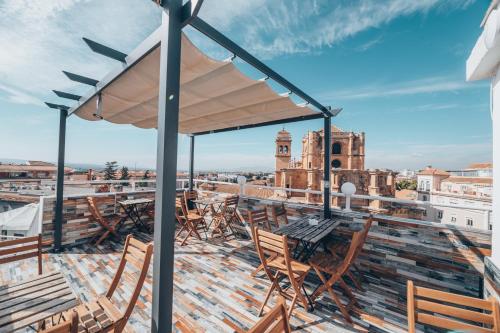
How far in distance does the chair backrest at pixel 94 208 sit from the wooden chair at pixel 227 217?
7.66ft

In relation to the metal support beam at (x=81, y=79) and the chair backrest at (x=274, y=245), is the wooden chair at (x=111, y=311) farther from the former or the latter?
the metal support beam at (x=81, y=79)

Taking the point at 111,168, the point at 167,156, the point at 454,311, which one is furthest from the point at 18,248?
the point at 111,168

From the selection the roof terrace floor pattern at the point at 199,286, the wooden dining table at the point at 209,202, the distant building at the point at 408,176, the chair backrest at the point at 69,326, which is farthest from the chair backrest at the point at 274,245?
the distant building at the point at 408,176

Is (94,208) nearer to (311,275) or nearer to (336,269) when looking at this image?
(311,275)

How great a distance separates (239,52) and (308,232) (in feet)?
7.70

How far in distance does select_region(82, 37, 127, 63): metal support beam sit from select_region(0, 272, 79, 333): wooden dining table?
2.09m

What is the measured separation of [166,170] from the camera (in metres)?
1.45

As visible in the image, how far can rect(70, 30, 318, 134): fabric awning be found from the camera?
2033 millimetres

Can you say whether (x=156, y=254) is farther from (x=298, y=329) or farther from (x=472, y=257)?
(x=472, y=257)

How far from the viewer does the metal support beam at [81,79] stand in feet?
8.56

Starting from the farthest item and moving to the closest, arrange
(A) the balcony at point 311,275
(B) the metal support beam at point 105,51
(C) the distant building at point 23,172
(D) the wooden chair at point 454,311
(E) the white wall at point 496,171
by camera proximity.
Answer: (C) the distant building at point 23,172 → (A) the balcony at point 311,275 → (B) the metal support beam at point 105,51 → (E) the white wall at point 496,171 → (D) the wooden chair at point 454,311

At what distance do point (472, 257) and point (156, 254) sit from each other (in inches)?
147

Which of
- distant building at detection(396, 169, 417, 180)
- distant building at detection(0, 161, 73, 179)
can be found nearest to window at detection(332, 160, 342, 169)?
distant building at detection(396, 169, 417, 180)

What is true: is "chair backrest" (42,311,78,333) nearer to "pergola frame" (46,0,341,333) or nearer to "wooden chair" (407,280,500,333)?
"pergola frame" (46,0,341,333)
